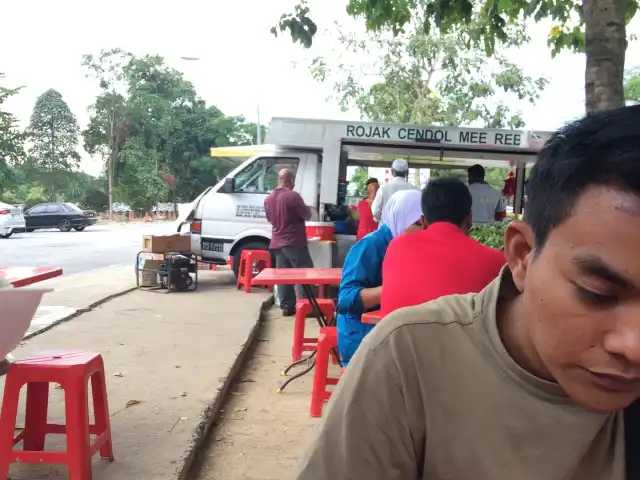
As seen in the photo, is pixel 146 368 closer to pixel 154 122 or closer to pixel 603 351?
pixel 603 351

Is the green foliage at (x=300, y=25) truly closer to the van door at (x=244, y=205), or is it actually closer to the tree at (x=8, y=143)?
the van door at (x=244, y=205)

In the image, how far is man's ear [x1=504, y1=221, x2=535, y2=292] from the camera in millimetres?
953

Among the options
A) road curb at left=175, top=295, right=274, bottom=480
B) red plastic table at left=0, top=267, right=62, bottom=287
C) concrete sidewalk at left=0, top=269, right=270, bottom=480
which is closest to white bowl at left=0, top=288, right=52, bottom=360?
red plastic table at left=0, top=267, right=62, bottom=287

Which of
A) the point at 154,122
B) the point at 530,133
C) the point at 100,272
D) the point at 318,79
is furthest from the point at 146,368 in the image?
the point at 154,122

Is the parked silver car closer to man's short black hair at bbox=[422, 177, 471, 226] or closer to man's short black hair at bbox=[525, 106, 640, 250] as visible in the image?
man's short black hair at bbox=[422, 177, 471, 226]

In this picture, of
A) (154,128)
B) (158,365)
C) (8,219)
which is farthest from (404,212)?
(154,128)

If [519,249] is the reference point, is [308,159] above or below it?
above

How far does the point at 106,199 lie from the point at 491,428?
1806 inches

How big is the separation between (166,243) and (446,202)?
6554 millimetres

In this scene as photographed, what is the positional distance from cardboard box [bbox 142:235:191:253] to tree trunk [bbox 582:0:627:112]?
6.48 metres

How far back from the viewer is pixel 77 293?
8383 mm

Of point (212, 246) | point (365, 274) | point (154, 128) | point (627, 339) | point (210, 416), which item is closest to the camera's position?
point (627, 339)

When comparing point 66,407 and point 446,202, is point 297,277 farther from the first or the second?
point 66,407

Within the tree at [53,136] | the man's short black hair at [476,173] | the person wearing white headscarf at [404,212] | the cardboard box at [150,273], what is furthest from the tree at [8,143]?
the person wearing white headscarf at [404,212]
